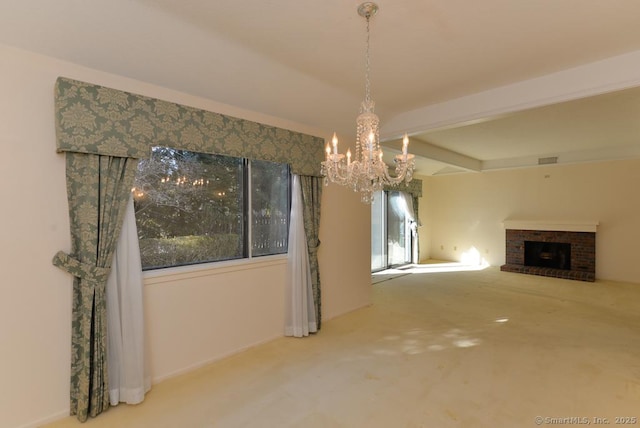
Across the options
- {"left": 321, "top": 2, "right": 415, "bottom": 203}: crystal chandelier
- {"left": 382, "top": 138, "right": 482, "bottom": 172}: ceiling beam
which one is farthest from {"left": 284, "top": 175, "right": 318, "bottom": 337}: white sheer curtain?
{"left": 382, "top": 138, "right": 482, "bottom": 172}: ceiling beam

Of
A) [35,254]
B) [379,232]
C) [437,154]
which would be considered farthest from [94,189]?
[379,232]

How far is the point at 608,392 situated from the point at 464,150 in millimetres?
4845

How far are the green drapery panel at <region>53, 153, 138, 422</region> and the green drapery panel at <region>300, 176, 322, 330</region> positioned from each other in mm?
1887

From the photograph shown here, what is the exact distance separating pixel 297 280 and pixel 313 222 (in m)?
0.70

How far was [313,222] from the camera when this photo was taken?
3.59 meters

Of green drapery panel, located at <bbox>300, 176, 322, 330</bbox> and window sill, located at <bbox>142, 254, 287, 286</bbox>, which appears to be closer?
window sill, located at <bbox>142, 254, 287, 286</bbox>

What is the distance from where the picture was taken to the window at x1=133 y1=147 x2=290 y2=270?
8.63 feet

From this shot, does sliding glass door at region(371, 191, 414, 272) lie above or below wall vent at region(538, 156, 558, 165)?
below

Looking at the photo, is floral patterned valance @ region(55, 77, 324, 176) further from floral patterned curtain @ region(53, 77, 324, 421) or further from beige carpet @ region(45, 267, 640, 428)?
beige carpet @ region(45, 267, 640, 428)

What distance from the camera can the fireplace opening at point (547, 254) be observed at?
670 cm

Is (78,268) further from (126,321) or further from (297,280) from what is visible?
(297,280)

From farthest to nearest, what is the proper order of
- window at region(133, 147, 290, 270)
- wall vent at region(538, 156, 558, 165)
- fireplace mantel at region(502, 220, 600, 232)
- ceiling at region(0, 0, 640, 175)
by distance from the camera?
wall vent at region(538, 156, 558, 165) → fireplace mantel at region(502, 220, 600, 232) → window at region(133, 147, 290, 270) → ceiling at region(0, 0, 640, 175)

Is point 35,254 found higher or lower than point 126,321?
higher

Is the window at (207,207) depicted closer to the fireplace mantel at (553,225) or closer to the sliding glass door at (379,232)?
the sliding glass door at (379,232)
